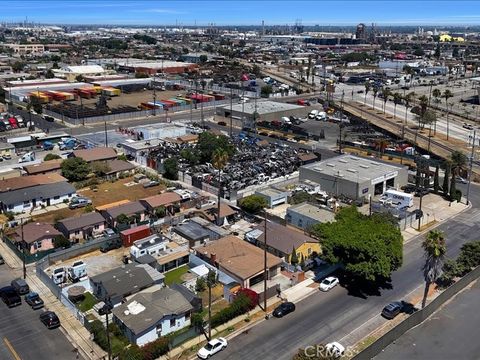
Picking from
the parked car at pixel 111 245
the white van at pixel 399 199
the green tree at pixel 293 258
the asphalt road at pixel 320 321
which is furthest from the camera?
the white van at pixel 399 199

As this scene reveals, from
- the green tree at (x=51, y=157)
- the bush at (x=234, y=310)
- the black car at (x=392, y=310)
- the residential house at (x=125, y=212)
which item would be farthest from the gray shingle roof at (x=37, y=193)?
the black car at (x=392, y=310)

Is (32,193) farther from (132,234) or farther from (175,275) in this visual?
(175,275)

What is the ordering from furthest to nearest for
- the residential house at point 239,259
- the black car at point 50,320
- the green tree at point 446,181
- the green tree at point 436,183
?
the green tree at point 436,183 < the green tree at point 446,181 < the residential house at point 239,259 < the black car at point 50,320

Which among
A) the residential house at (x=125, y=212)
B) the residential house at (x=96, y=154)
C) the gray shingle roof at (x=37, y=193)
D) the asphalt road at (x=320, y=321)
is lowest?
the asphalt road at (x=320, y=321)

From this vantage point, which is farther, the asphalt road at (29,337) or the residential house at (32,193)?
the residential house at (32,193)

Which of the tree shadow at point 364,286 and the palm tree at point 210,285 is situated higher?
the palm tree at point 210,285

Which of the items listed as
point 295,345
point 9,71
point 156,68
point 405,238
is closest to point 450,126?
point 405,238

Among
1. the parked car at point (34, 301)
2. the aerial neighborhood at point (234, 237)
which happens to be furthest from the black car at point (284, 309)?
the parked car at point (34, 301)

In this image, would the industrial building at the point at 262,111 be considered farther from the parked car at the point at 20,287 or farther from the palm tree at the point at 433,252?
the palm tree at the point at 433,252

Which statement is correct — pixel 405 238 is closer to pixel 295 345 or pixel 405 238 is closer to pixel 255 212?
pixel 255 212
